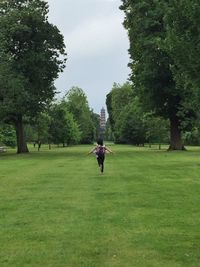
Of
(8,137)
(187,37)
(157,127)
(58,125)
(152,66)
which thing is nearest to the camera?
(187,37)

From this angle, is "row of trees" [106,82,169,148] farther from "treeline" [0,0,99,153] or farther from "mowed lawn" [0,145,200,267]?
"mowed lawn" [0,145,200,267]

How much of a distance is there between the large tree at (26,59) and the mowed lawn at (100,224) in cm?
3000

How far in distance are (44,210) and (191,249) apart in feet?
18.1

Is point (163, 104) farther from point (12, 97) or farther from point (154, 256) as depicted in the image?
point (154, 256)

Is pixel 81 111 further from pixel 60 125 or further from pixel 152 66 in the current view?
pixel 152 66

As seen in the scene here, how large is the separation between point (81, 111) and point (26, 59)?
84.5m

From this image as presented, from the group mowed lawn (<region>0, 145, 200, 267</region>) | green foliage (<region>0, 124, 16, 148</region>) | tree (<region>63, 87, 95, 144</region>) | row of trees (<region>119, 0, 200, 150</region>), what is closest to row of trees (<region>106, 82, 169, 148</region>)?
row of trees (<region>119, 0, 200, 150</region>)

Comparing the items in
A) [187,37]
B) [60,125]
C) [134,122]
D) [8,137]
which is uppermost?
[134,122]

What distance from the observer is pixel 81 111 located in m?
139

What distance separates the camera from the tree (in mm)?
136500

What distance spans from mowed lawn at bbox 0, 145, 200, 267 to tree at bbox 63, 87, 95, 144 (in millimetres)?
110603

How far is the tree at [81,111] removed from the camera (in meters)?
136

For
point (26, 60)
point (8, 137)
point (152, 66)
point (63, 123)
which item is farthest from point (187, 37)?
point (63, 123)

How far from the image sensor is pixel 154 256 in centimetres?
946
